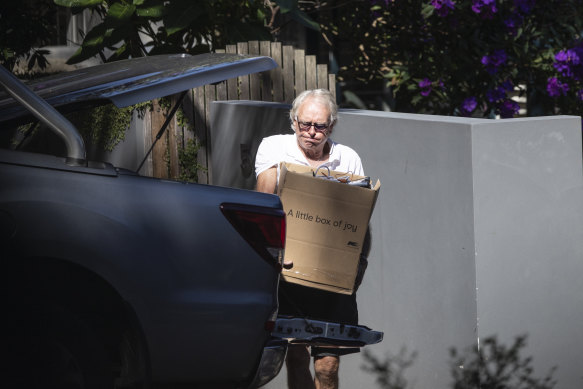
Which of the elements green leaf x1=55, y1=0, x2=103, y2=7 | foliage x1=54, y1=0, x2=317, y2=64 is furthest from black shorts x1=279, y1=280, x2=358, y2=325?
green leaf x1=55, y1=0, x2=103, y2=7

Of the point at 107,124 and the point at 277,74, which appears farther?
the point at 107,124

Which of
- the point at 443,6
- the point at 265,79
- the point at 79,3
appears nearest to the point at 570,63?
the point at 443,6

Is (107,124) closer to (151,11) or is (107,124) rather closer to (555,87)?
(151,11)

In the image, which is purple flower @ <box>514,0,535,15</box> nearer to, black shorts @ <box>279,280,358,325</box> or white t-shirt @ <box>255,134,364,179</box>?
white t-shirt @ <box>255,134,364,179</box>

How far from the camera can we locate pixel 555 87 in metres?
7.60

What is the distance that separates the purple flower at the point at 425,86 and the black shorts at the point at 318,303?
391 cm

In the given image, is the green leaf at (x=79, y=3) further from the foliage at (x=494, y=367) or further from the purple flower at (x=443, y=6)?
the foliage at (x=494, y=367)

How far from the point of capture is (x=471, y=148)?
428 centimetres

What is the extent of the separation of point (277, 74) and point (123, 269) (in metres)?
3.59

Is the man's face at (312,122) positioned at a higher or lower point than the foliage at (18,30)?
lower

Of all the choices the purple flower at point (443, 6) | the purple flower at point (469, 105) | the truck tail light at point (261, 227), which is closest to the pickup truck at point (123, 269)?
the truck tail light at point (261, 227)

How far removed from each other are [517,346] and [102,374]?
6.89 ft

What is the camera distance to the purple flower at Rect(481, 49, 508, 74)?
7555mm

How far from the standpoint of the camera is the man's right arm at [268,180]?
14.7ft
